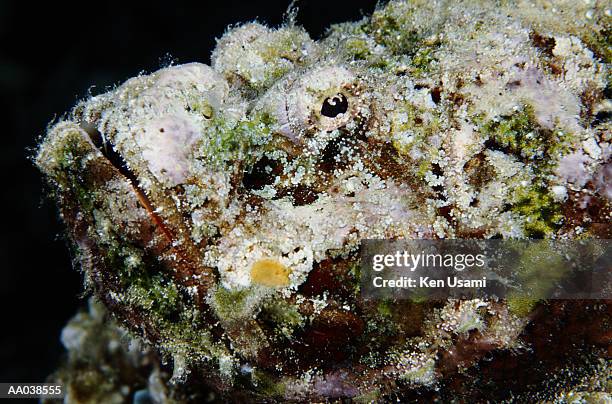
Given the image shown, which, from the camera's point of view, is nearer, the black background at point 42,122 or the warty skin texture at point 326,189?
the warty skin texture at point 326,189

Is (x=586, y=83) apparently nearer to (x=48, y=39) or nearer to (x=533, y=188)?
(x=533, y=188)

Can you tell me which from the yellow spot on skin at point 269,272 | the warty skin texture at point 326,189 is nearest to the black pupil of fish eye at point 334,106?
the warty skin texture at point 326,189

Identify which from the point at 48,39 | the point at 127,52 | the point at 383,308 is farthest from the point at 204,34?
the point at 383,308

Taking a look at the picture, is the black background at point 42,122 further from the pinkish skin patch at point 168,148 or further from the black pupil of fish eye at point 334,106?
the black pupil of fish eye at point 334,106

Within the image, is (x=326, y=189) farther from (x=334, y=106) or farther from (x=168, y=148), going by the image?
(x=168, y=148)

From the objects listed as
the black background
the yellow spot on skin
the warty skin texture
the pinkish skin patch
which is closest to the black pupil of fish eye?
the warty skin texture

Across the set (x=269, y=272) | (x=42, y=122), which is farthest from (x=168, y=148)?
(x=42, y=122)
